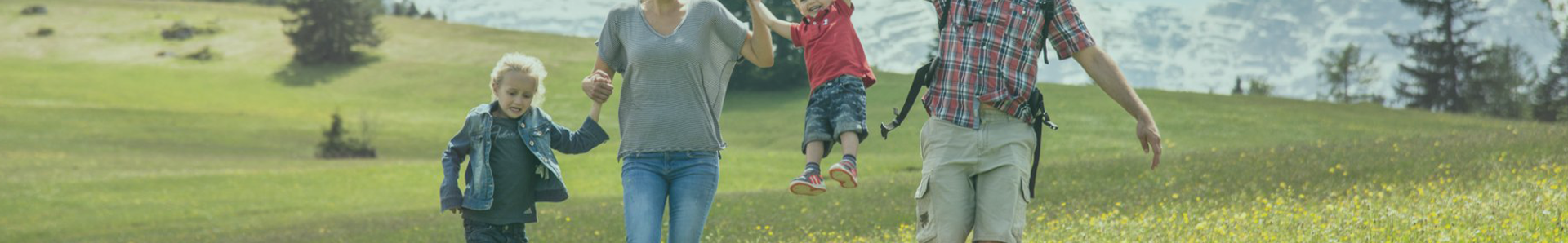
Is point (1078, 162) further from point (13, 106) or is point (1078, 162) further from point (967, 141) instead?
point (13, 106)

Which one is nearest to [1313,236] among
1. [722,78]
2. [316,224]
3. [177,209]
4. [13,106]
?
[722,78]

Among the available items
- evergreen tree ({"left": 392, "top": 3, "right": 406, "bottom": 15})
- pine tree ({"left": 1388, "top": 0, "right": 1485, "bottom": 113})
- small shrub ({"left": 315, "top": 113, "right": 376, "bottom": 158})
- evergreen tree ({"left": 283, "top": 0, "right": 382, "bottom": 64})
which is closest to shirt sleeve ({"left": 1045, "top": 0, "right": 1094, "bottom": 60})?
small shrub ({"left": 315, "top": 113, "right": 376, "bottom": 158})

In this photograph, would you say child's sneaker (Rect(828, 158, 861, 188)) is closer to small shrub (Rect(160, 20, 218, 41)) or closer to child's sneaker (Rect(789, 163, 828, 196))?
child's sneaker (Rect(789, 163, 828, 196))

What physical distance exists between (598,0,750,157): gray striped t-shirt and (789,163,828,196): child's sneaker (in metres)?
0.50

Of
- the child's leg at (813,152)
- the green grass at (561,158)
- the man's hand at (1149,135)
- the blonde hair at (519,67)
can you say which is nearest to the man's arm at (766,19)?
the child's leg at (813,152)

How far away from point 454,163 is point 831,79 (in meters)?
2.11

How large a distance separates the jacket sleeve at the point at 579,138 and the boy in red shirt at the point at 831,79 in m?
1.11

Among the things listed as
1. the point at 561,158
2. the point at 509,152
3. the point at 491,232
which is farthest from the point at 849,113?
the point at 561,158

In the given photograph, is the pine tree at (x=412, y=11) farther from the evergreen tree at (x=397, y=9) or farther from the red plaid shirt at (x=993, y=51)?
the red plaid shirt at (x=993, y=51)

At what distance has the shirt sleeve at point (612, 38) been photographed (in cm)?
761

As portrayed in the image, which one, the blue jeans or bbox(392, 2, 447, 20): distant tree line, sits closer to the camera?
the blue jeans

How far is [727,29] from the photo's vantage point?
24.8ft

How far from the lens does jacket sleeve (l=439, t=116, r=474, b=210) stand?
7992mm

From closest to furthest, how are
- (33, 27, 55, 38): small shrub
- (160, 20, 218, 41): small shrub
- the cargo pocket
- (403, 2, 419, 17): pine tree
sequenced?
1. the cargo pocket
2. (33, 27, 55, 38): small shrub
3. (160, 20, 218, 41): small shrub
4. (403, 2, 419, 17): pine tree
